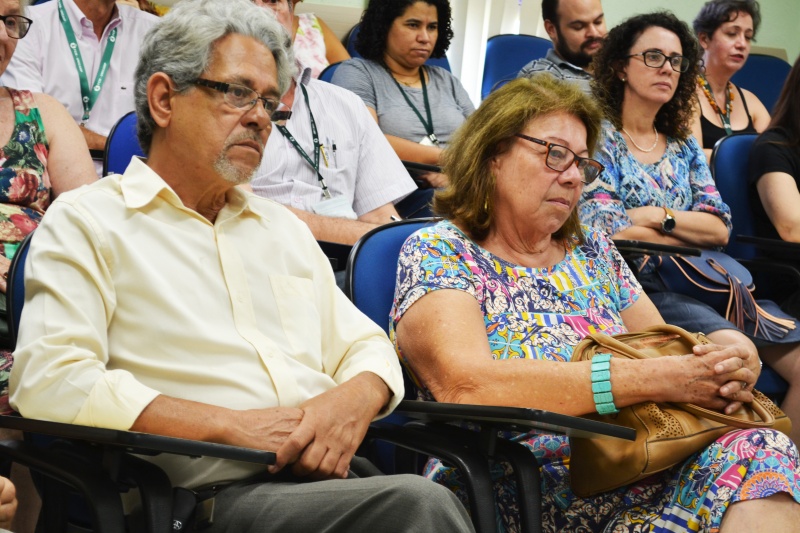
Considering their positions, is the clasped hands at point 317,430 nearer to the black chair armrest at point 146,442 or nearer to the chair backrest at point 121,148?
the black chair armrest at point 146,442

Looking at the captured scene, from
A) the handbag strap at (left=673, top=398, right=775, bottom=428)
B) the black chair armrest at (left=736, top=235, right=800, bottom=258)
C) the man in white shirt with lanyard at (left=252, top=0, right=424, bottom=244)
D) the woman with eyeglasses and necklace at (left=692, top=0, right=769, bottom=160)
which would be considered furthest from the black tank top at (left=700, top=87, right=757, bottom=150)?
the handbag strap at (left=673, top=398, right=775, bottom=428)

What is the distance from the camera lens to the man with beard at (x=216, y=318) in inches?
57.3

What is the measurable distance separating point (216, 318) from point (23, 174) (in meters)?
0.85

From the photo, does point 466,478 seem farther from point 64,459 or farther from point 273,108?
point 273,108

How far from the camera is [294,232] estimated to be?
1925 mm

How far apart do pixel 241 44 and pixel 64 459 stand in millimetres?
834

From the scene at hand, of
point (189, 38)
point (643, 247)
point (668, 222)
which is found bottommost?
point (668, 222)

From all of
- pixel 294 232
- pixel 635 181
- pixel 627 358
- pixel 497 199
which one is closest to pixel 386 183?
pixel 635 181

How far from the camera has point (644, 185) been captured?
3.04m

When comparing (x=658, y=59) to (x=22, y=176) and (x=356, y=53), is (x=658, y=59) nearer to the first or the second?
(x=356, y=53)

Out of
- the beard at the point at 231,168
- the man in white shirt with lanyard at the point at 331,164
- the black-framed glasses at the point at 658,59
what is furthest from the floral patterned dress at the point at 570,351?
the black-framed glasses at the point at 658,59

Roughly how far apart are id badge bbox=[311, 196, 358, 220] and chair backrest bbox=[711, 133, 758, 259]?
1.35 meters

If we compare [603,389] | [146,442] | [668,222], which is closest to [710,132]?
[668,222]

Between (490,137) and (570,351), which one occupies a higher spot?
(490,137)
